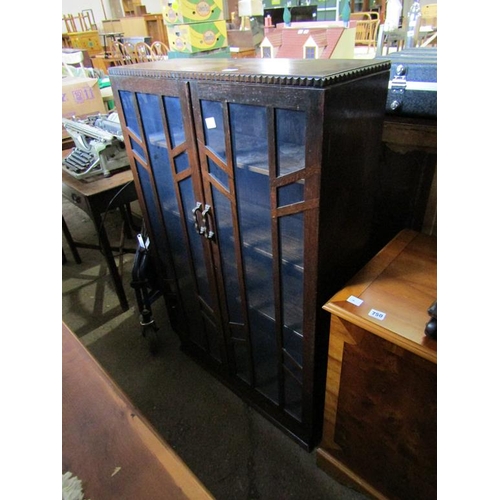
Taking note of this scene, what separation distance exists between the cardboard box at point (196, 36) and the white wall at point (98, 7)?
511 centimetres

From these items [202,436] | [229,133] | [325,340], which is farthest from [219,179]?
[202,436]

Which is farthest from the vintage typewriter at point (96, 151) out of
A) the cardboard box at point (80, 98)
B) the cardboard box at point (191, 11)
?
the cardboard box at point (80, 98)

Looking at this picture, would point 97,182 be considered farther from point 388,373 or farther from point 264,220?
point 388,373

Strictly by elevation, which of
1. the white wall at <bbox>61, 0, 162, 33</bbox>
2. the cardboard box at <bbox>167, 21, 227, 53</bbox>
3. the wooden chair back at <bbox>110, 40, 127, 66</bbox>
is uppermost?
the white wall at <bbox>61, 0, 162, 33</bbox>

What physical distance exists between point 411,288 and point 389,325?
0.58ft

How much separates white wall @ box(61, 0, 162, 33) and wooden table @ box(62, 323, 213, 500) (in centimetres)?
717

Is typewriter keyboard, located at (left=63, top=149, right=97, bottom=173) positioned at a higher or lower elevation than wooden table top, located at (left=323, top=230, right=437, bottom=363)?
higher

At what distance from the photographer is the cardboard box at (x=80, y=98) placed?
9.07 feet

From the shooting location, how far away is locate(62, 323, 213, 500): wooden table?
0.69m

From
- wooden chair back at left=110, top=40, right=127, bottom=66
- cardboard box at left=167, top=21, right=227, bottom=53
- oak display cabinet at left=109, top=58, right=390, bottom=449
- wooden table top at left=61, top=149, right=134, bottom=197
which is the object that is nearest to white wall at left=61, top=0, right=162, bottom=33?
wooden chair back at left=110, top=40, right=127, bottom=66

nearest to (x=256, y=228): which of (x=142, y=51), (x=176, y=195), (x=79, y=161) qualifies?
(x=176, y=195)

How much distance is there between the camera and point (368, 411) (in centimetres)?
105

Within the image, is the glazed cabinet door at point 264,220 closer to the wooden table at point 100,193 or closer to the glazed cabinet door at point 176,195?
the glazed cabinet door at point 176,195

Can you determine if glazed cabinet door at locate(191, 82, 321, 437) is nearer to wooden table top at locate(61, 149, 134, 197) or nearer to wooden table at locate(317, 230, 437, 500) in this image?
wooden table at locate(317, 230, 437, 500)
